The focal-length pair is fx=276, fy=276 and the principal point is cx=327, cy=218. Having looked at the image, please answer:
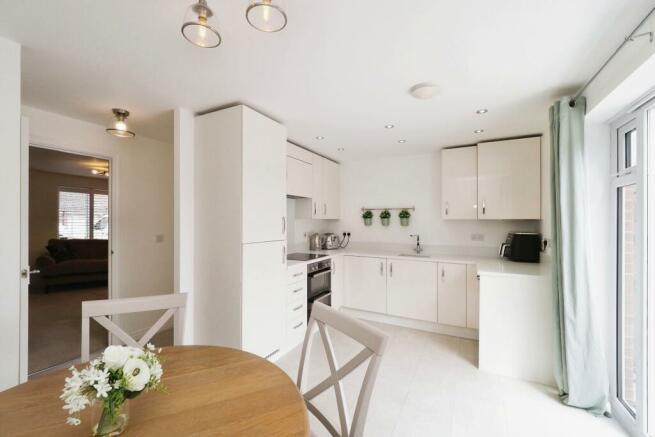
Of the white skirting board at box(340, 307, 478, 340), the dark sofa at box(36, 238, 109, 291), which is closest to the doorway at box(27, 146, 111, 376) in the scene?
the dark sofa at box(36, 238, 109, 291)

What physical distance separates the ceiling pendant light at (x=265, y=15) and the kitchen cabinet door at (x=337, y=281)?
287cm

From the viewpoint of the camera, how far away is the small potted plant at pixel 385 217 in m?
Result: 4.09

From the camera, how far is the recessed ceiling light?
196cm

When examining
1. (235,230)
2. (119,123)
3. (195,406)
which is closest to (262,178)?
(235,230)

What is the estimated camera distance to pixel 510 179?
3.11 meters

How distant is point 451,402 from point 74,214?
7.77 metres

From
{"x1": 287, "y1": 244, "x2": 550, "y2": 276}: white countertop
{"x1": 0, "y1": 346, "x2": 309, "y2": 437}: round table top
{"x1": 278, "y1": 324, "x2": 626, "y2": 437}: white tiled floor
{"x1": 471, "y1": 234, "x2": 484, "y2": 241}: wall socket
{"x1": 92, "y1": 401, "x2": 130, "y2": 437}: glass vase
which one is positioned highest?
{"x1": 471, "y1": 234, "x2": 484, "y2": 241}: wall socket

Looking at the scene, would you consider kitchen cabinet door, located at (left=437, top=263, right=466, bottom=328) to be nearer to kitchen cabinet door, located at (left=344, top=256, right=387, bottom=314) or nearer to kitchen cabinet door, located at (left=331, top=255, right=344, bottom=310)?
kitchen cabinet door, located at (left=344, top=256, right=387, bottom=314)

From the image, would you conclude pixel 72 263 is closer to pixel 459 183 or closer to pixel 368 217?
pixel 368 217

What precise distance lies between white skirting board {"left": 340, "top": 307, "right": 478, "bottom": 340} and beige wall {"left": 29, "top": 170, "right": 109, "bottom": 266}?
20.7 ft

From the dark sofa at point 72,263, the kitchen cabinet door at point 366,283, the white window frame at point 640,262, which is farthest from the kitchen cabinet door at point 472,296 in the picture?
the dark sofa at point 72,263

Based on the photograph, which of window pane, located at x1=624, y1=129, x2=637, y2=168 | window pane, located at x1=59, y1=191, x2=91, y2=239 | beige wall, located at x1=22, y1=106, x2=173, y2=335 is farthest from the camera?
window pane, located at x1=59, y1=191, x2=91, y2=239

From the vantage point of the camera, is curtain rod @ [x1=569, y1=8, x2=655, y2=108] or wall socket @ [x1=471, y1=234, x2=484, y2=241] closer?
curtain rod @ [x1=569, y1=8, x2=655, y2=108]

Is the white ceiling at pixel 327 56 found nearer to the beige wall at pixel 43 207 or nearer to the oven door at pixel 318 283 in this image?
the oven door at pixel 318 283
